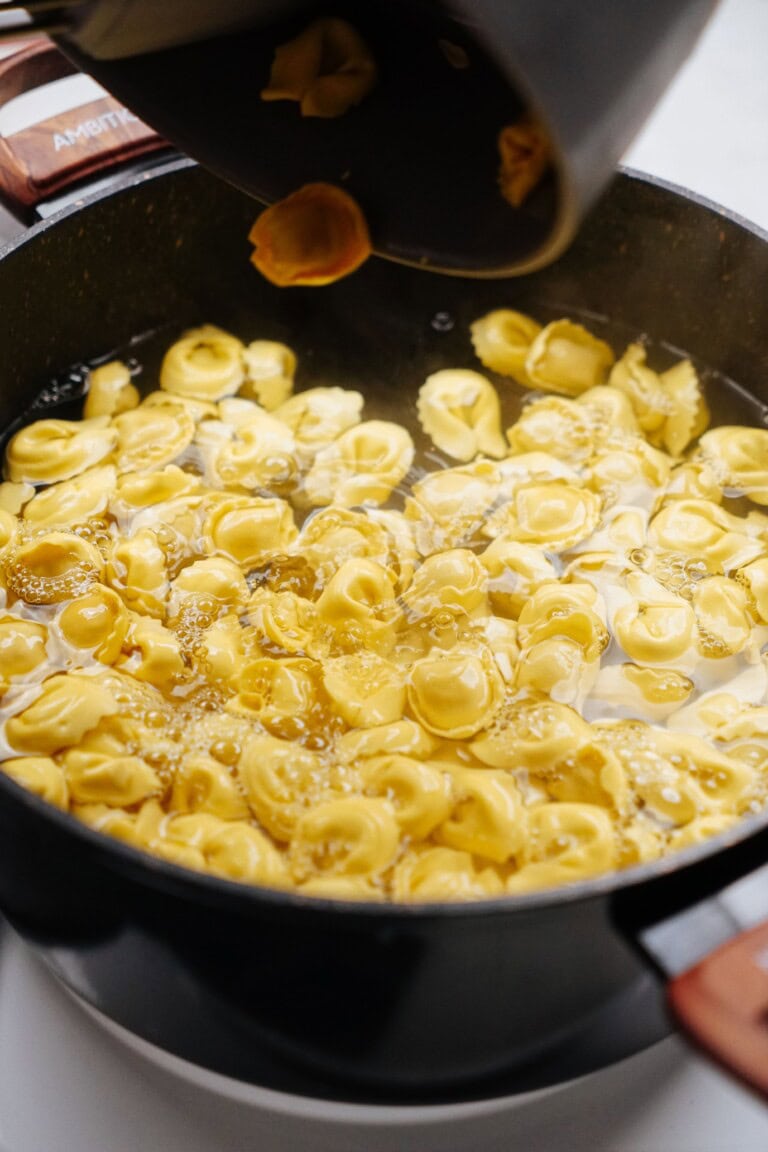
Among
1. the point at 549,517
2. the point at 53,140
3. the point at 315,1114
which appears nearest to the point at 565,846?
the point at 315,1114

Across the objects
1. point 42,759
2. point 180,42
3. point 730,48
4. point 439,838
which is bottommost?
point 730,48

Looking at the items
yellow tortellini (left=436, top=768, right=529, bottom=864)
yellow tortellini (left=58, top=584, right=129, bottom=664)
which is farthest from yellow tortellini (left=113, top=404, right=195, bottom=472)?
yellow tortellini (left=436, top=768, right=529, bottom=864)

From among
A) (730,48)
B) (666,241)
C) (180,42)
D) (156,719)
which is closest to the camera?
(180,42)

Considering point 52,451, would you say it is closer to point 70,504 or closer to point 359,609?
point 70,504

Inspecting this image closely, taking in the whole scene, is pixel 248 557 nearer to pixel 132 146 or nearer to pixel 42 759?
pixel 42 759

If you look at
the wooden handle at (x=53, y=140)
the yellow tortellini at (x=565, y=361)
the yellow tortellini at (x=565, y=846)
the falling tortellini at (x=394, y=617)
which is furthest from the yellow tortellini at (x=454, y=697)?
the wooden handle at (x=53, y=140)

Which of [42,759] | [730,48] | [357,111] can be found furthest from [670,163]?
[42,759]

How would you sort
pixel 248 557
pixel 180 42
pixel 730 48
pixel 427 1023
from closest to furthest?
pixel 427 1023 < pixel 180 42 < pixel 248 557 < pixel 730 48
